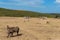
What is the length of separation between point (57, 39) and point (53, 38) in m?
0.65

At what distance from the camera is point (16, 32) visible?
2555cm

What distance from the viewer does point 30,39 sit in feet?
69.1

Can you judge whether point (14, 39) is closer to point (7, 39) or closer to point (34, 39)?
point (7, 39)

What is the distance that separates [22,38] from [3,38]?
2115 mm

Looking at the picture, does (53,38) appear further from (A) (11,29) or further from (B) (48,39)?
(A) (11,29)

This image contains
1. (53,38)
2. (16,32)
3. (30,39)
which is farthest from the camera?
(16,32)

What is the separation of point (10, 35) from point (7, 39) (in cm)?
205

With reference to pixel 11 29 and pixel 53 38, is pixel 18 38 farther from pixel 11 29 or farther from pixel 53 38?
pixel 53 38

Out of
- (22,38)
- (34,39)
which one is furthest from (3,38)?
(34,39)

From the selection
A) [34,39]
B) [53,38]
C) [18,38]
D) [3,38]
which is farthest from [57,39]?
[3,38]

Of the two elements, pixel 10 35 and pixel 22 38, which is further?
pixel 10 35

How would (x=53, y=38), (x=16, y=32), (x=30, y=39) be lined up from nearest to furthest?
1. (x=30, y=39)
2. (x=53, y=38)
3. (x=16, y=32)

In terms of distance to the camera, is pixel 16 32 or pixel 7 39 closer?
pixel 7 39

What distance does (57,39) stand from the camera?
22.0m
